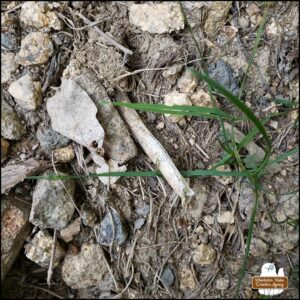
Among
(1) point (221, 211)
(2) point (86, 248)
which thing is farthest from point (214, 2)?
(2) point (86, 248)

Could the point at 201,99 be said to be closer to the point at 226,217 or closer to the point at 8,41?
the point at 226,217

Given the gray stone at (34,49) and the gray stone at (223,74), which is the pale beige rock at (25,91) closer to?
the gray stone at (34,49)

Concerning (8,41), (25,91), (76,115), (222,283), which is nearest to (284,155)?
(222,283)

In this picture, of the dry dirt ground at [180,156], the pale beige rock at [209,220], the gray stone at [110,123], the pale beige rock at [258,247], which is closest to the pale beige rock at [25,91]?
the dry dirt ground at [180,156]

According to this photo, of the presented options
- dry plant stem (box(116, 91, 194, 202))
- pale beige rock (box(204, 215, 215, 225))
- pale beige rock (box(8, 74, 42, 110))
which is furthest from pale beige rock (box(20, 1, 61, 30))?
pale beige rock (box(204, 215, 215, 225))

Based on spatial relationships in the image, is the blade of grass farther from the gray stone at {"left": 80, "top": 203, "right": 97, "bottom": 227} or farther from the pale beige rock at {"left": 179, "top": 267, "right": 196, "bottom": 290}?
the pale beige rock at {"left": 179, "top": 267, "right": 196, "bottom": 290}

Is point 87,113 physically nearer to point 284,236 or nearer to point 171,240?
point 171,240
